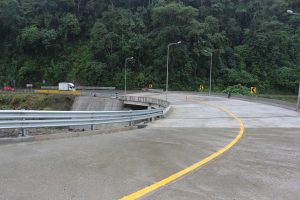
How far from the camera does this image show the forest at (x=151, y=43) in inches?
2889

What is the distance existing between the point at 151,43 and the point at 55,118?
69101 millimetres

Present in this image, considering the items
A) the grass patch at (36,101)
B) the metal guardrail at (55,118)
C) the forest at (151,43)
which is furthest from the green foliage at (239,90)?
the metal guardrail at (55,118)

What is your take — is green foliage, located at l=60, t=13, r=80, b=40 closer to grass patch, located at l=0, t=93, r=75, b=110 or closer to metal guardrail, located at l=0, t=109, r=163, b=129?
grass patch, located at l=0, t=93, r=75, b=110

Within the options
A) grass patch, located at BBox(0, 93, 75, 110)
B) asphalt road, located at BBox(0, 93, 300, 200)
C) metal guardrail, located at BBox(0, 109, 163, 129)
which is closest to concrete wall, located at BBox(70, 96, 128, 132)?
grass patch, located at BBox(0, 93, 75, 110)

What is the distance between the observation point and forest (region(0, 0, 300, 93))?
7338 centimetres

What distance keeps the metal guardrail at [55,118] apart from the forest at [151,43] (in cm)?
5916

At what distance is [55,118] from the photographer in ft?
33.4

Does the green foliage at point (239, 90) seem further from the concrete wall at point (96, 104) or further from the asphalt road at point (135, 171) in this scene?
the asphalt road at point (135, 171)

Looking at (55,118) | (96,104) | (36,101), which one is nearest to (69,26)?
(36,101)

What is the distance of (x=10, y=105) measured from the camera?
161ft

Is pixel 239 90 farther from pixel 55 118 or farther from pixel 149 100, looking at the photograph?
pixel 55 118

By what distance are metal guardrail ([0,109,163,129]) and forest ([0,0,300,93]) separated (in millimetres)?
59164

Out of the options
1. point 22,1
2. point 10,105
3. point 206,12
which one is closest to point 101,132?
point 10,105

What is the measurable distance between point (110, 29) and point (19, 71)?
2861 cm
